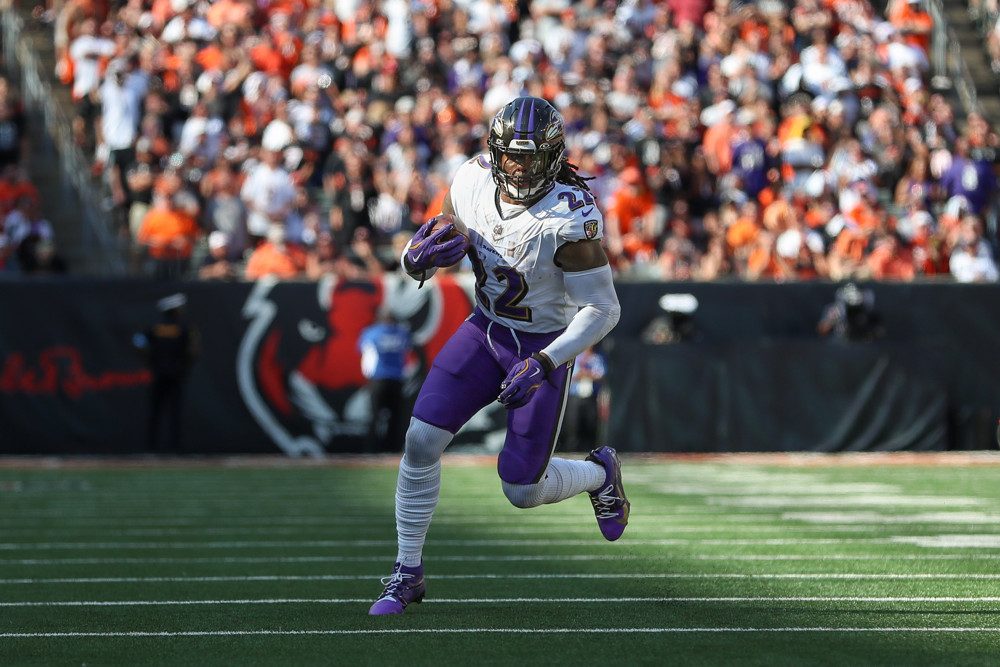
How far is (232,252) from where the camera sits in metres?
16.0

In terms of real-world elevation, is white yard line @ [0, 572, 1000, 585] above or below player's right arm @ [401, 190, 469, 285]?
below

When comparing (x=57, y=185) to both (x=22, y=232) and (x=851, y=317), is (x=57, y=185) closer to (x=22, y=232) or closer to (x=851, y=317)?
(x=22, y=232)

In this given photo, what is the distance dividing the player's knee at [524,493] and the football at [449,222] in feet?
3.36

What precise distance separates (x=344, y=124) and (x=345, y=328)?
109 inches

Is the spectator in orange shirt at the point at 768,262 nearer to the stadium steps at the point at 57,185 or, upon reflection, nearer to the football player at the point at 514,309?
the stadium steps at the point at 57,185

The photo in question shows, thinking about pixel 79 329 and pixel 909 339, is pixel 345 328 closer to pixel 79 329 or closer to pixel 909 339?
pixel 79 329

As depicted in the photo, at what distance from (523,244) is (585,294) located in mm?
312

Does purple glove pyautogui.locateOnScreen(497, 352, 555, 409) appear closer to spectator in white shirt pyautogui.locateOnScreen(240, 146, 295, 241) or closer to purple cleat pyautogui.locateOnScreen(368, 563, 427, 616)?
purple cleat pyautogui.locateOnScreen(368, 563, 427, 616)

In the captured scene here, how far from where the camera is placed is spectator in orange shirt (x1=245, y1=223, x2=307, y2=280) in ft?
51.4

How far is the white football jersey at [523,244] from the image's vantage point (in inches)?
225

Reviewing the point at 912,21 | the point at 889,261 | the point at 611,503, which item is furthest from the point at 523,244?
the point at 912,21

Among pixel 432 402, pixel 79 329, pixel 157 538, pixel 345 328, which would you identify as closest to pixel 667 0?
pixel 345 328

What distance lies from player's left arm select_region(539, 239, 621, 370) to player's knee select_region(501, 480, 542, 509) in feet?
1.84

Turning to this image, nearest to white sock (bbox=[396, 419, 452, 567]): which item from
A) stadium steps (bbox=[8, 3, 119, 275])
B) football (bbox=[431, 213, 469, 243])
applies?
football (bbox=[431, 213, 469, 243])
